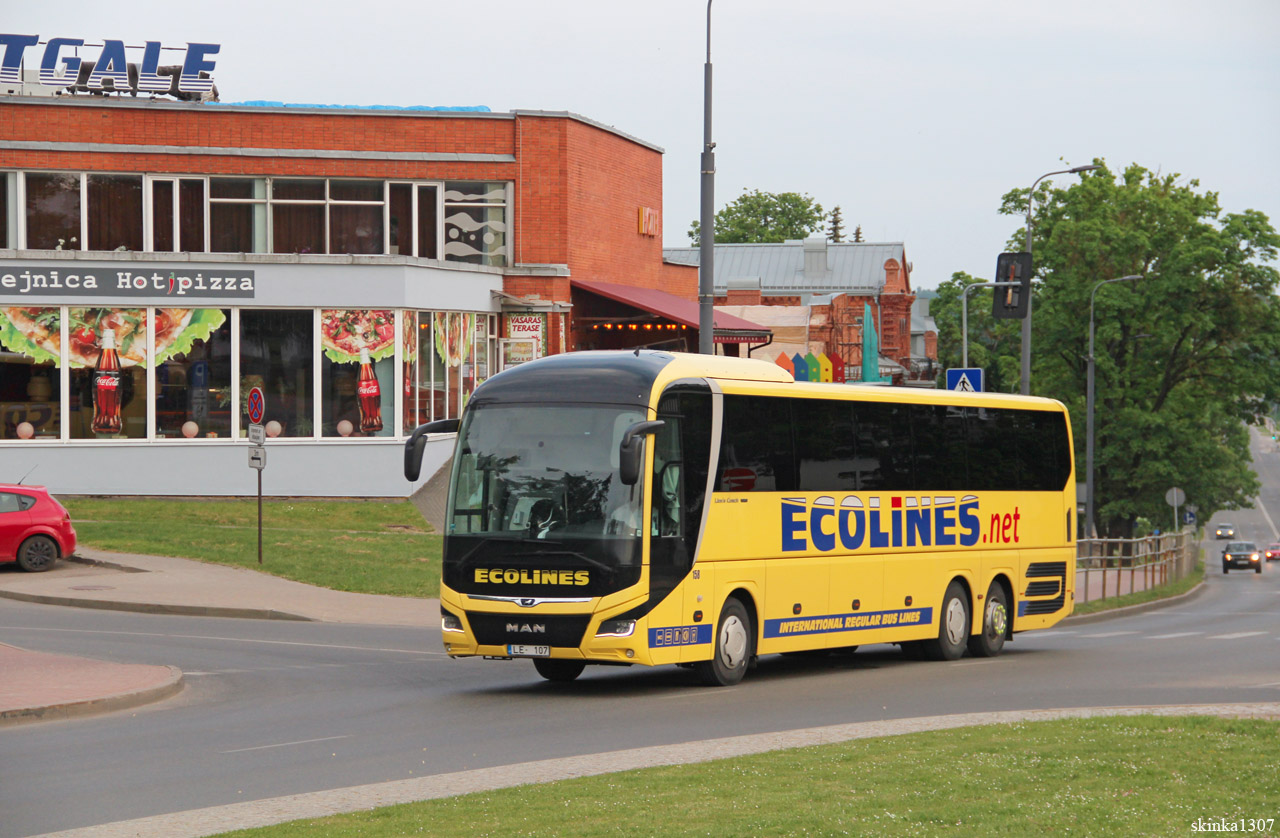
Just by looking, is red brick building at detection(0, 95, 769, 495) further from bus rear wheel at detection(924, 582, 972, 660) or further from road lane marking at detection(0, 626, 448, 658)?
bus rear wheel at detection(924, 582, 972, 660)

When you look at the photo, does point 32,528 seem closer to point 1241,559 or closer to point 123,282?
point 123,282

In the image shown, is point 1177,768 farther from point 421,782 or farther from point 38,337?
point 38,337

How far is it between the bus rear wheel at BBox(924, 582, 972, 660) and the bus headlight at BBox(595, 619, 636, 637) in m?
5.83

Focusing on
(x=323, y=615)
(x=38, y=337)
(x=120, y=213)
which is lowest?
(x=323, y=615)

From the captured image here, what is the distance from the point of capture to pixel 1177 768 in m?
9.34

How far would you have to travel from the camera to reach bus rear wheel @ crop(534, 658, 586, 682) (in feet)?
53.5

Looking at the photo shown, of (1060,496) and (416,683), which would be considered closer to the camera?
(416,683)

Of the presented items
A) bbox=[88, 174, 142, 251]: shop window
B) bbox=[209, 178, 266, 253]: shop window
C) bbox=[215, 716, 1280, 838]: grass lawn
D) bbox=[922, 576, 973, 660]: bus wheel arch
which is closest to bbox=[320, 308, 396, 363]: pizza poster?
bbox=[209, 178, 266, 253]: shop window

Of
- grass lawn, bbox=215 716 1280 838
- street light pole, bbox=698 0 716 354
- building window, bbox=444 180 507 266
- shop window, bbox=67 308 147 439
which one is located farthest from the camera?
building window, bbox=444 180 507 266

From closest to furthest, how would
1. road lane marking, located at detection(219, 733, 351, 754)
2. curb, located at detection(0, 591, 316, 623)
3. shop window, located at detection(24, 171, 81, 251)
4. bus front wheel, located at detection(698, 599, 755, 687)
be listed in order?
road lane marking, located at detection(219, 733, 351, 754), bus front wheel, located at detection(698, 599, 755, 687), curb, located at detection(0, 591, 316, 623), shop window, located at detection(24, 171, 81, 251)

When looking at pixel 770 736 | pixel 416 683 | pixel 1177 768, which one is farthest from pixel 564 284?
pixel 1177 768

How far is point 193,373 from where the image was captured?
34.6 m

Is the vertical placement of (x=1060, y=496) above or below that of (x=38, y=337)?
below

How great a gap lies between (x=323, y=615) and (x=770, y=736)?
1221cm
